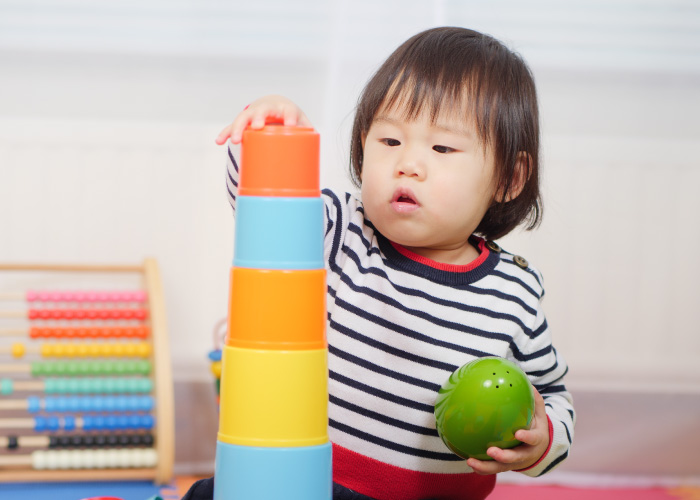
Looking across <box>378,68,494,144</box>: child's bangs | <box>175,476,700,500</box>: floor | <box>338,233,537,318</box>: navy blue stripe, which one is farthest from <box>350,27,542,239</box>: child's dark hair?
<box>175,476,700,500</box>: floor

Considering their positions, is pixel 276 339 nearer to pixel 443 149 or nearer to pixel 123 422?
pixel 443 149

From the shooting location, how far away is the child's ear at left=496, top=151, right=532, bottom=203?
988mm

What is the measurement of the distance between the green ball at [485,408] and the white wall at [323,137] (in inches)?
34.7

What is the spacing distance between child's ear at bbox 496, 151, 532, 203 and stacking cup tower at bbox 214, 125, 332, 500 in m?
0.39

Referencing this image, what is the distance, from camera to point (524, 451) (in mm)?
830

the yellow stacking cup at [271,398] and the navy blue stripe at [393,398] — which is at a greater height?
the yellow stacking cup at [271,398]

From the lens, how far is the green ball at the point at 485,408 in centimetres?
78

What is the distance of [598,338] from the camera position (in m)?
1.80

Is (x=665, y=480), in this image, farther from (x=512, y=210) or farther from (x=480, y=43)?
(x=480, y=43)

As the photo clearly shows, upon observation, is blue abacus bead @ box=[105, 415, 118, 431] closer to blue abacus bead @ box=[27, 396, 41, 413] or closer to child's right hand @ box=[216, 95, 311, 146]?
blue abacus bead @ box=[27, 396, 41, 413]

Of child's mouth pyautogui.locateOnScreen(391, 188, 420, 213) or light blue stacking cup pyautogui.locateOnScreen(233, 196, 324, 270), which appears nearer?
light blue stacking cup pyautogui.locateOnScreen(233, 196, 324, 270)

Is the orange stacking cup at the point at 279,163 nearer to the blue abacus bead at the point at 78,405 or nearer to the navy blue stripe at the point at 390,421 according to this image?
the navy blue stripe at the point at 390,421

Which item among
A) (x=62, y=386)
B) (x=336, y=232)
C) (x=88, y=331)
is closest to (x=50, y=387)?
(x=62, y=386)

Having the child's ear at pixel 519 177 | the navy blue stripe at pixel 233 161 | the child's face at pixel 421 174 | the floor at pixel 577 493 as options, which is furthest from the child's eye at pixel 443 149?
the floor at pixel 577 493
